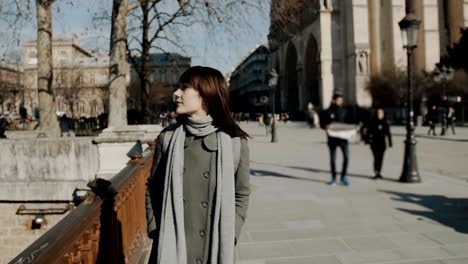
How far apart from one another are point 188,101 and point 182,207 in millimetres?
586

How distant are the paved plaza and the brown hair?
2.51m

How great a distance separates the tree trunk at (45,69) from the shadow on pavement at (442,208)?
10321mm

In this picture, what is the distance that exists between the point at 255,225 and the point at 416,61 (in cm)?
4698

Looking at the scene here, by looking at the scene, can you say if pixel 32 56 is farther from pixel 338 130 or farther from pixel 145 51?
pixel 338 130

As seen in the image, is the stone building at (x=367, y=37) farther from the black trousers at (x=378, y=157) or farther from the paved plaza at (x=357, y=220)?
the paved plaza at (x=357, y=220)

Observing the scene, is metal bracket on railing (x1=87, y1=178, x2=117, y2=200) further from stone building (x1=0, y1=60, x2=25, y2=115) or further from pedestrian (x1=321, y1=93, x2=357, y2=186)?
stone building (x1=0, y1=60, x2=25, y2=115)

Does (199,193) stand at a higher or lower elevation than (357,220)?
higher

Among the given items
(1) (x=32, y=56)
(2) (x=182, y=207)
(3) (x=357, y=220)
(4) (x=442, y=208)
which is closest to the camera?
(2) (x=182, y=207)

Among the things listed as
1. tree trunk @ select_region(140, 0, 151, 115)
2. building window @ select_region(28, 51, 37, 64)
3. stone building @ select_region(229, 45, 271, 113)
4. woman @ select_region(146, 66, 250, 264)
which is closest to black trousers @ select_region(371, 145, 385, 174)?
woman @ select_region(146, 66, 250, 264)

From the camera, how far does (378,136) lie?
9.95 meters

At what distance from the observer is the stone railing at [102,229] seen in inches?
71.3

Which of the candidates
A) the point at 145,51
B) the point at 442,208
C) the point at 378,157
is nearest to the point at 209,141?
the point at 442,208

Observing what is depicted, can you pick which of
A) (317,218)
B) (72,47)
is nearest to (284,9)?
(317,218)

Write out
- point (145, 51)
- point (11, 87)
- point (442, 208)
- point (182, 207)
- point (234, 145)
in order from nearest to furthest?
point (182, 207) → point (234, 145) → point (442, 208) → point (145, 51) → point (11, 87)
